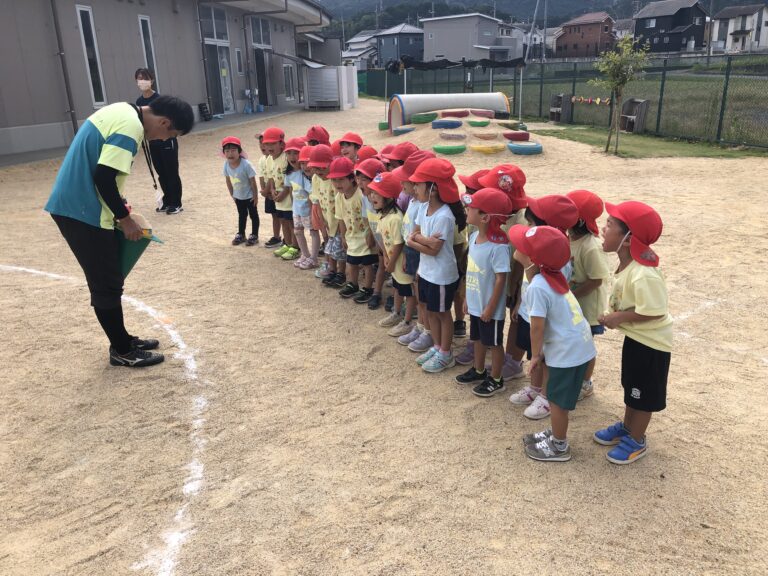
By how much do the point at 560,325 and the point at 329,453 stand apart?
1.42m

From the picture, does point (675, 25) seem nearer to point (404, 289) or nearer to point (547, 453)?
point (404, 289)

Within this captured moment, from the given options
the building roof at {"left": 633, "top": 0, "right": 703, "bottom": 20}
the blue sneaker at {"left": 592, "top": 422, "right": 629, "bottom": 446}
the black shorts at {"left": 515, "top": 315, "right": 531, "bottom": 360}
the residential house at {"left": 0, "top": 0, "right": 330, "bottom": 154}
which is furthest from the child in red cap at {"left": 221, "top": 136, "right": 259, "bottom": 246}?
the building roof at {"left": 633, "top": 0, "right": 703, "bottom": 20}

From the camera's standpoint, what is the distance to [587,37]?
74.6 m

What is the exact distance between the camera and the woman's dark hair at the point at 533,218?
10.5ft

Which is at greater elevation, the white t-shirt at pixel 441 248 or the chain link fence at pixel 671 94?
the chain link fence at pixel 671 94

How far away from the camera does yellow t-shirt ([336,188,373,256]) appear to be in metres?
4.99

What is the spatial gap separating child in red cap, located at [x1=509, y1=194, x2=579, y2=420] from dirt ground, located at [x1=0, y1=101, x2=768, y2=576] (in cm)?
10

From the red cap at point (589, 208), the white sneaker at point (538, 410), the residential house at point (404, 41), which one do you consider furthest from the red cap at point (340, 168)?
the residential house at point (404, 41)

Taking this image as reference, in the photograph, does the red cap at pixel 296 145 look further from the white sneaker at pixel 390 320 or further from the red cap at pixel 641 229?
the red cap at pixel 641 229

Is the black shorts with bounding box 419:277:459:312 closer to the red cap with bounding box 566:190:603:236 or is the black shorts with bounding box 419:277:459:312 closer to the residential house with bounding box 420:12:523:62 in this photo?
the red cap with bounding box 566:190:603:236

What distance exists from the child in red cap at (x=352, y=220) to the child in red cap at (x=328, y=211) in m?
0.20

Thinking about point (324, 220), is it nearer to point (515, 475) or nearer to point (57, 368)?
point (57, 368)

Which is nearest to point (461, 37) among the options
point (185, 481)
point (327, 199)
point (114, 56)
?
point (114, 56)

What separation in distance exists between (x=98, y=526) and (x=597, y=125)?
803 inches
